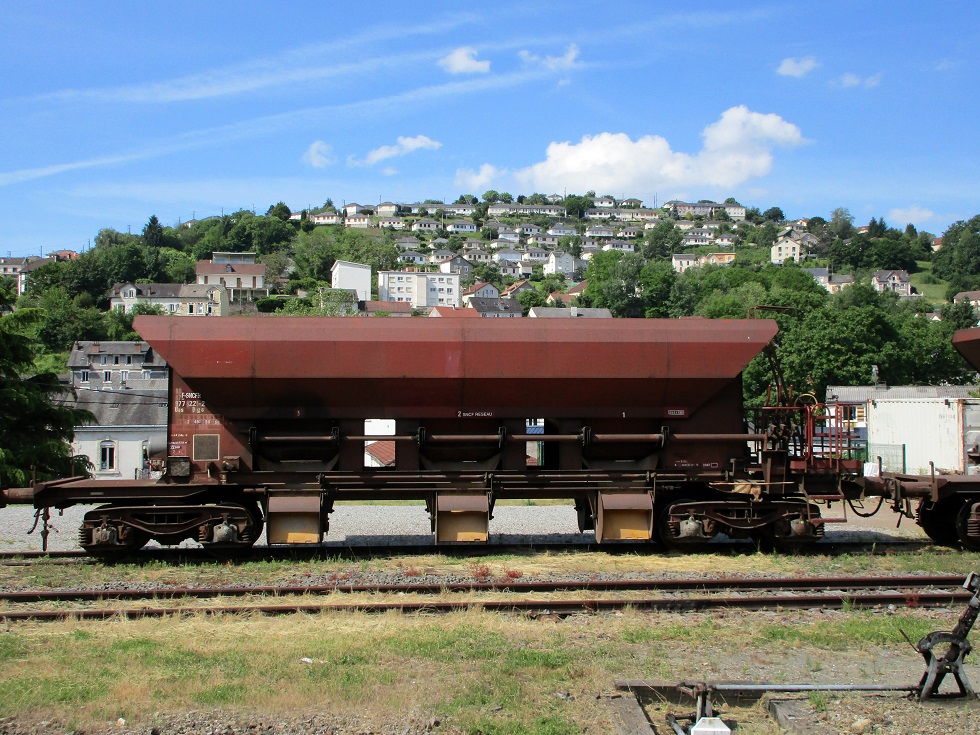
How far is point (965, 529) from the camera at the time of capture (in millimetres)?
13516

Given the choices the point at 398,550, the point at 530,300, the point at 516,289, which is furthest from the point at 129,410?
the point at 516,289

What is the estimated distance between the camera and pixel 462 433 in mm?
13078

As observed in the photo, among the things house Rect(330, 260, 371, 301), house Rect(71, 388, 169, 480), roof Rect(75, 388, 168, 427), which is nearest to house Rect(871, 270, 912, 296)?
house Rect(330, 260, 371, 301)

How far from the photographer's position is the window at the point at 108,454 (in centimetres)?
4278

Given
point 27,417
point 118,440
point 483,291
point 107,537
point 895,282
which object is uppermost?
point 895,282

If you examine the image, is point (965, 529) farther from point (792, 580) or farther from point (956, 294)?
point (956, 294)

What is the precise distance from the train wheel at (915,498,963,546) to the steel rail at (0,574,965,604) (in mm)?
3229

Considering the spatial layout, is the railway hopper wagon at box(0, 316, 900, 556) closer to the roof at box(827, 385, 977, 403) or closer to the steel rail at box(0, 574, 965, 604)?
the steel rail at box(0, 574, 965, 604)

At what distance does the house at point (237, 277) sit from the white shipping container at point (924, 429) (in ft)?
436

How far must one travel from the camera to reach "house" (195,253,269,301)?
151 meters

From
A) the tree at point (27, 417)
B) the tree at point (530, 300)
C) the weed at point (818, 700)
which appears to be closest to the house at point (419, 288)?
the tree at point (530, 300)

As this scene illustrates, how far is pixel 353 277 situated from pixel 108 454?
10985cm

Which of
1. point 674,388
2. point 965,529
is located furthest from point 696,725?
point 965,529

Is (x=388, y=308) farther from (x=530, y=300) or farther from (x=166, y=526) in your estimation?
(x=166, y=526)
